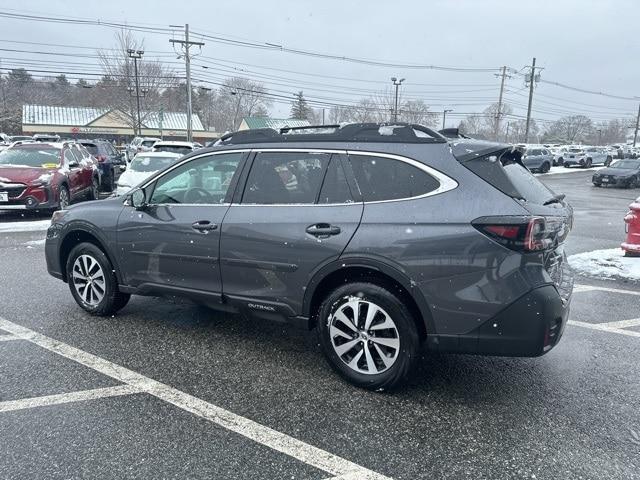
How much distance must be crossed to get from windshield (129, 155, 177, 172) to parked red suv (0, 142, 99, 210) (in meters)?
1.55

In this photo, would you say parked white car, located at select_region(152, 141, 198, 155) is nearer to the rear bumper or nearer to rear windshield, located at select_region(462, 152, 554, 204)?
rear windshield, located at select_region(462, 152, 554, 204)

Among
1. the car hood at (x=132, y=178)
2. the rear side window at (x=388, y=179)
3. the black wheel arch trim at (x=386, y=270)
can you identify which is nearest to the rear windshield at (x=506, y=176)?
the rear side window at (x=388, y=179)

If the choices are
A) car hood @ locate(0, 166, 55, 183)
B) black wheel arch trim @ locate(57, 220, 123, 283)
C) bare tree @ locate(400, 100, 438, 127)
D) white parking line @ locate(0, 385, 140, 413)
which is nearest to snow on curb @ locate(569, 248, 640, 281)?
black wheel arch trim @ locate(57, 220, 123, 283)

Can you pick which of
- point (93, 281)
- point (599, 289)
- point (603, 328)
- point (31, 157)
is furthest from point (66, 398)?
point (31, 157)

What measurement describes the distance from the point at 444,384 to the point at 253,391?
1376mm

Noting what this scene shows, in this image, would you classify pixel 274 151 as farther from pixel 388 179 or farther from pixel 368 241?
pixel 368 241

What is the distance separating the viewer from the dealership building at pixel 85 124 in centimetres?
6231

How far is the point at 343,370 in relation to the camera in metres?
3.47

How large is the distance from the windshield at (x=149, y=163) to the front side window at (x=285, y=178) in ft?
27.3

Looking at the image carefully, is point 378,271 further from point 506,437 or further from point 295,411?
point 506,437

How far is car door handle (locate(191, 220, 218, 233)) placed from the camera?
3873mm

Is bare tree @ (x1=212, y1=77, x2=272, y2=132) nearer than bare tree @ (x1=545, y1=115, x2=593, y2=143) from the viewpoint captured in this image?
Yes

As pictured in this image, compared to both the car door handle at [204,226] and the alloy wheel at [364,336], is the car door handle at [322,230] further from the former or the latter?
the car door handle at [204,226]

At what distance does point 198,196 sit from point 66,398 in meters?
1.80
